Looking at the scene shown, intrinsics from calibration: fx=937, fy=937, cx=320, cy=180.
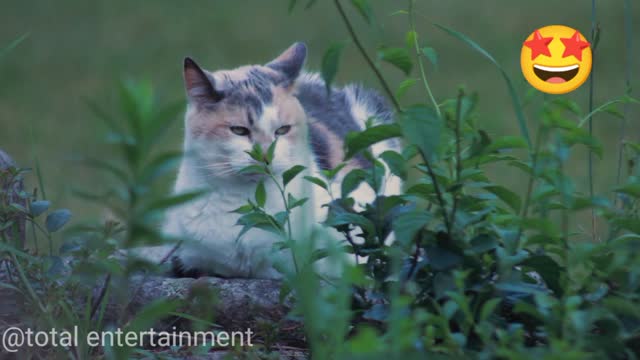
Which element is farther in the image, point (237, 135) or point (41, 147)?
Answer: point (41, 147)

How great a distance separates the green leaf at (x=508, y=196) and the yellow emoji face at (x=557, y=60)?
476mm

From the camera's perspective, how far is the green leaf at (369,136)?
1.16 m

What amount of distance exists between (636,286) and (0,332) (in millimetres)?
927

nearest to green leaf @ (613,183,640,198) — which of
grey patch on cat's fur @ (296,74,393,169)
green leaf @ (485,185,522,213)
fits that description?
green leaf @ (485,185,522,213)

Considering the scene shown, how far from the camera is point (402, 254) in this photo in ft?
4.13

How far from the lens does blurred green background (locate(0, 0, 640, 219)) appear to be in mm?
4605

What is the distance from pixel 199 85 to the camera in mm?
1980

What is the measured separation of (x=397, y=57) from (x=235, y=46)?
4680mm

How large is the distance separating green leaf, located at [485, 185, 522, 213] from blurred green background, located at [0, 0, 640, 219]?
9.03 ft

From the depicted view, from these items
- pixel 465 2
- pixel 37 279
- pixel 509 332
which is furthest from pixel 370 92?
pixel 465 2

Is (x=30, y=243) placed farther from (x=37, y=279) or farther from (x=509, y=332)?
(x=509, y=332)

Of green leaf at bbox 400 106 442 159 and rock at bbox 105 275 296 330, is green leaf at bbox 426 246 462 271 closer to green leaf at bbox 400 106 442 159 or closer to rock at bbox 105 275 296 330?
green leaf at bbox 400 106 442 159

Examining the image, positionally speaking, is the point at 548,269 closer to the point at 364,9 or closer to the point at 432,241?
the point at 432,241

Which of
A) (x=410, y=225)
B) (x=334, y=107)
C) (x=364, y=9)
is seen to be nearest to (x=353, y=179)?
(x=410, y=225)
